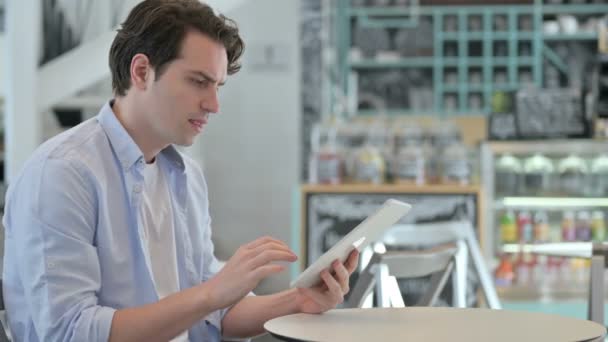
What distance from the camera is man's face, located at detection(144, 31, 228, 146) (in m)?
1.96

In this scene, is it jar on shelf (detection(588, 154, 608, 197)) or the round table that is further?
jar on shelf (detection(588, 154, 608, 197))

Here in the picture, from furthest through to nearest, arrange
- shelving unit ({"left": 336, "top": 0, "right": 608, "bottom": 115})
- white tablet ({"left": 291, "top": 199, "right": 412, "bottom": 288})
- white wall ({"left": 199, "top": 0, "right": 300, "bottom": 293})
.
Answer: shelving unit ({"left": 336, "top": 0, "right": 608, "bottom": 115}) < white wall ({"left": 199, "top": 0, "right": 300, "bottom": 293}) < white tablet ({"left": 291, "top": 199, "right": 412, "bottom": 288})

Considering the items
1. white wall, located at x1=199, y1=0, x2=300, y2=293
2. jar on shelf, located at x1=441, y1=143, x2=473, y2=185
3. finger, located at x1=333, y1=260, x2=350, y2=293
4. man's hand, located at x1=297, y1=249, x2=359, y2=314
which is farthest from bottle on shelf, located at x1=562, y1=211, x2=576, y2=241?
finger, located at x1=333, y1=260, x2=350, y2=293

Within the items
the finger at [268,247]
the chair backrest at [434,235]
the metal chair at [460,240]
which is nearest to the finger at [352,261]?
the finger at [268,247]

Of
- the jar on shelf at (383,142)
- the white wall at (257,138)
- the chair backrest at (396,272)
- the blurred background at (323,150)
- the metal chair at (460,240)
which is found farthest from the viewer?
the white wall at (257,138)

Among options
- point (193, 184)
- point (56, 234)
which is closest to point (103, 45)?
point (193, 184)

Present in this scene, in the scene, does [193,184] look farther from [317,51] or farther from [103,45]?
[317,51]

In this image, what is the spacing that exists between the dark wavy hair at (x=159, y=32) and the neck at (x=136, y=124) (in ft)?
0.09

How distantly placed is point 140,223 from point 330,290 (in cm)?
36

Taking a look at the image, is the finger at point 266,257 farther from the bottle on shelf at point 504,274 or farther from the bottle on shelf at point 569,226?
the bottle on shelf at point 569,226

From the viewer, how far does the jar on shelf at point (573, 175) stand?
23.2 feet

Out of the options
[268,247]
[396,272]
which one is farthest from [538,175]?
[268,247]

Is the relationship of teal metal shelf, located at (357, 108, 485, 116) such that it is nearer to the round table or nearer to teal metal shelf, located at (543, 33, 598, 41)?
teal metal shelf, located at (543, 33, 598, 41)

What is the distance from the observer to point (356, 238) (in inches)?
73.0
